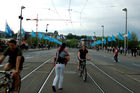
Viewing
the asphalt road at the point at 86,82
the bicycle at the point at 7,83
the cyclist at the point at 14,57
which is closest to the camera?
the bicycle at the point at 7,83

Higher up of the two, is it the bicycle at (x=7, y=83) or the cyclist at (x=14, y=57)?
the cyclist at (x=14, y=57)

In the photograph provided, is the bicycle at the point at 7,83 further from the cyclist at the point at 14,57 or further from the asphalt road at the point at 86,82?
the asphalt road at the point at 86,82

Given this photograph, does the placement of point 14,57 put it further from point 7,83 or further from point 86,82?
point 86,82

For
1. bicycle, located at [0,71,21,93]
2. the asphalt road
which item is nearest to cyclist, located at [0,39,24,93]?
bicycle, located at [0,71,21,93]

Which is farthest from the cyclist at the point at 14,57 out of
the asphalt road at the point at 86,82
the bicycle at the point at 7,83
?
the asphalt road at the point at 86,82

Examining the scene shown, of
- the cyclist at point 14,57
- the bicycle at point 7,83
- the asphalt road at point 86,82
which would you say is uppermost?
the cyclist at point 14,57

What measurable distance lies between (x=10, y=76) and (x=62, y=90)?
2364 millimetres

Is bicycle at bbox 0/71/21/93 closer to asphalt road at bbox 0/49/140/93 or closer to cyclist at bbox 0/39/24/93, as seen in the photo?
cyclist at bbox 0/39/24/93

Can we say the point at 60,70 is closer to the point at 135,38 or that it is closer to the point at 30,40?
the point at 30,40

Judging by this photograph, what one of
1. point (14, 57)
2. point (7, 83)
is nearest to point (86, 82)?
point (14, 57)

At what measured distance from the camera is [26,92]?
20.5 feet

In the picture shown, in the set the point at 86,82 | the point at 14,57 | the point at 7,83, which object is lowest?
the point at 86,82

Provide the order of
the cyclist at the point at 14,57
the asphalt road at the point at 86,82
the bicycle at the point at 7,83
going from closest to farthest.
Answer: the bicycle at the point at 7,83 → the cyclist at the point at 14,57 → the asphalt road at the point at 86,82

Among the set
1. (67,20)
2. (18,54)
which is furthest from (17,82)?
(67,20)
